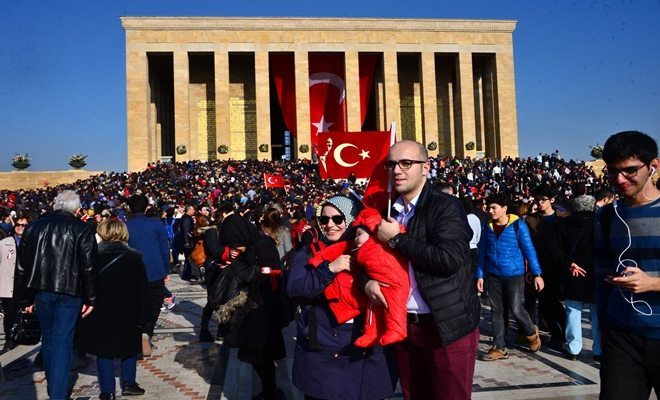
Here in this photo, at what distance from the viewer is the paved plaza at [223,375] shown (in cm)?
486

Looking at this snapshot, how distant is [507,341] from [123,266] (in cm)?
451

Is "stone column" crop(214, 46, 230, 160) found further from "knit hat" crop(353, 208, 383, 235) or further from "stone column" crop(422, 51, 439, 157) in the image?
"knit hat" crop(353, 208, 383, 235)

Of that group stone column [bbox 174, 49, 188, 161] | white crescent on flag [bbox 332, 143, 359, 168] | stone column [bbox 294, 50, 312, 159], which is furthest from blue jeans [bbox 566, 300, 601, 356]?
stone column [bbox 174, 49, 188, 161]

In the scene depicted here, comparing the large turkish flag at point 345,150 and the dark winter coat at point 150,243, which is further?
the large turkish flag at point 345,150

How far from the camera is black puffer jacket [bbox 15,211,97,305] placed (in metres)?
4.32

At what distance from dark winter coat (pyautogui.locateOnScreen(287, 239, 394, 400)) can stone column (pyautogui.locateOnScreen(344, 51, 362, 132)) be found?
33792 mm

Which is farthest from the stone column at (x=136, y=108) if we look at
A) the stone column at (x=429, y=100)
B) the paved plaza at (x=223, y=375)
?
the paved plaza at (x=223, y=375)

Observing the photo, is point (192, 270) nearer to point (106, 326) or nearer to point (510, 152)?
point (106, 326)

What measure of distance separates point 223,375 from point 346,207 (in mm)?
3213

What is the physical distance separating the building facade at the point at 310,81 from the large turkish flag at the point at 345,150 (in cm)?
1732

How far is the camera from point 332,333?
9.55 ft

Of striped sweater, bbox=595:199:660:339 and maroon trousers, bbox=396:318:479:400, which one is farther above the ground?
striped sweater, bbox=595:199:660:339

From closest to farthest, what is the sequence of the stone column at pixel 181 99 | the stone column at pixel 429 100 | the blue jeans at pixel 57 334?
the blue jeans at pixel 57 334 → the stone column at pixel 181 99 → the stone column at pixel 429 100

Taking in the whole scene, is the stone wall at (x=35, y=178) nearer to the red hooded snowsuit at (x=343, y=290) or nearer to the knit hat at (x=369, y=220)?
the red hooded snowsuit at (x=343, y=290)
